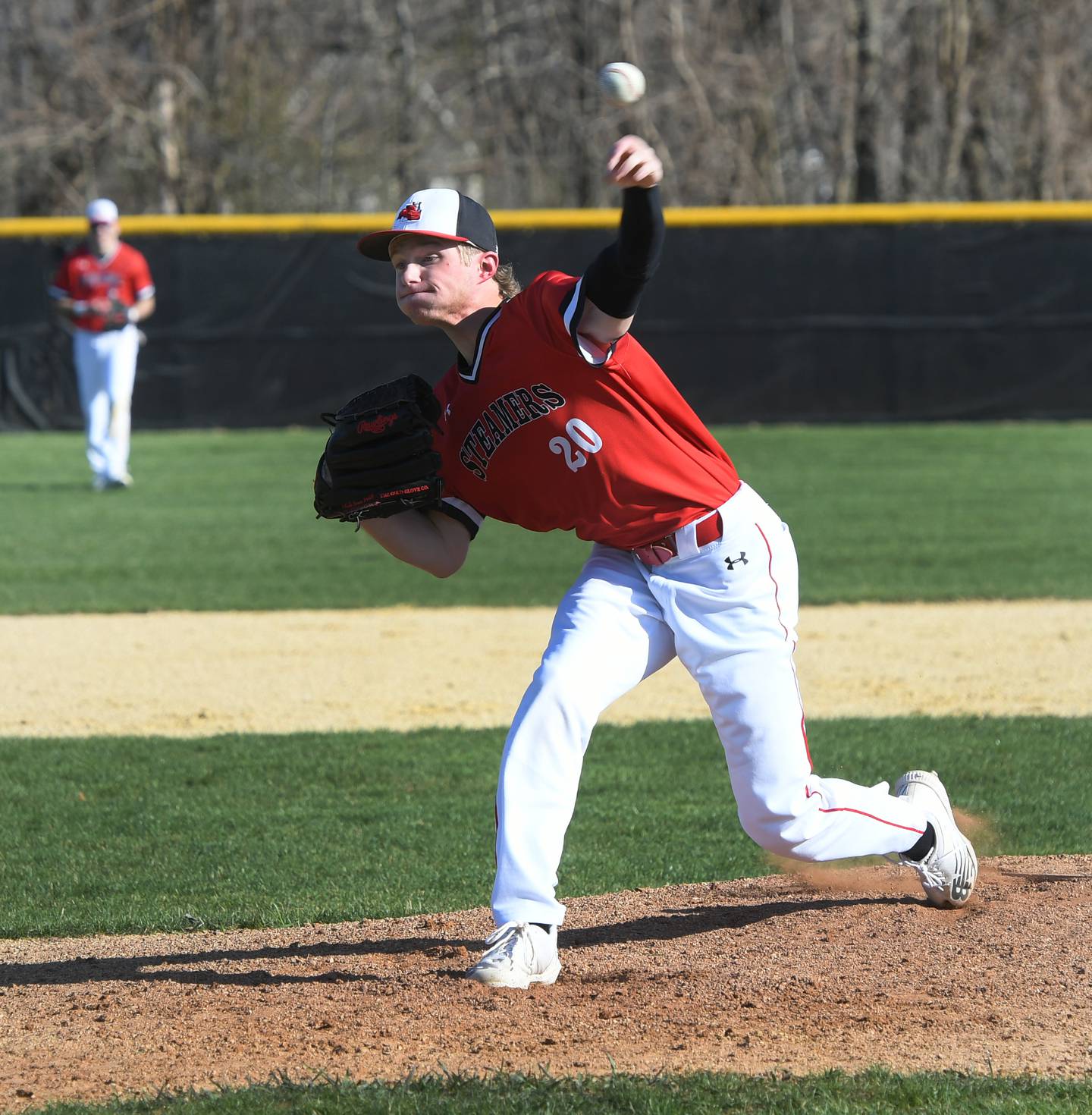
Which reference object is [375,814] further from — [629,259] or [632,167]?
[632,167]

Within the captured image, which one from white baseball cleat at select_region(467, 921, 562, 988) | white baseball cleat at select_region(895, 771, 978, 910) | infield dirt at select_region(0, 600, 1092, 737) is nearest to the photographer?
white baseball cleat at select_region(467, 921, 562, 988)

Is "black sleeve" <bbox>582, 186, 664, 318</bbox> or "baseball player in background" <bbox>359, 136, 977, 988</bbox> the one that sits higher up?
"black sleeve" <bbox>582, 186, 664, 318</bbox>

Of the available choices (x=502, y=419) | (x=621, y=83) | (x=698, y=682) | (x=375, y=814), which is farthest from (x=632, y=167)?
(x=375, y=814)

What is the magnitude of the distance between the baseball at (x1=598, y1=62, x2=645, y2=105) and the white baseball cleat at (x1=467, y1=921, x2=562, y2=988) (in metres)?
1.59

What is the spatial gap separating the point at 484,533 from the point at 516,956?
843 centimetres

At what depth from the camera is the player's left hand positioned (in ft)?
9.69

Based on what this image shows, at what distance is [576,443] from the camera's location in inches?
129

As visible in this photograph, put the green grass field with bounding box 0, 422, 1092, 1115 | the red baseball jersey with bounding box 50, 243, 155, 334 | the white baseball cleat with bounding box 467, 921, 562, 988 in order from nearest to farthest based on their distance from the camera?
the green grass field with bounding box 0, 422, 1092, 1115 → the white baseball cleat with bounding box 467, 921, 562, 988 → the red baseball jersey with bounding box 50, 243, 155, 334

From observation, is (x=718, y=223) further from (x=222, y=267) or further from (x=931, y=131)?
(x=931, y=131)

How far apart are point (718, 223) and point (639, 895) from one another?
1438cm

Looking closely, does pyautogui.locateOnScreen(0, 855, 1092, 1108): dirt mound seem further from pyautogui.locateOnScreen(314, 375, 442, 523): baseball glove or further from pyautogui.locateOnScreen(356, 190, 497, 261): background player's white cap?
pyautogui.locateOnScreen(356, 190, 497, 261): background player's white cap

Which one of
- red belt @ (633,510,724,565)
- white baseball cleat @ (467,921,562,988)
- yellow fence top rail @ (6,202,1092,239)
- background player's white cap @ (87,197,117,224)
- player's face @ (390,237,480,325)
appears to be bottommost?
white baseball cleat @ (467,921,562,988)

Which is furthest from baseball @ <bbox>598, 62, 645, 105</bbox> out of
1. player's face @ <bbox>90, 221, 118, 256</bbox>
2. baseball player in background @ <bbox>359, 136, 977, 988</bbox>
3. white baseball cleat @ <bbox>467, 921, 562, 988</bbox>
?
player's face @ <bbox>90, 221, 118, 256</bbox>

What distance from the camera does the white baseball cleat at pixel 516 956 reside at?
317 cm
